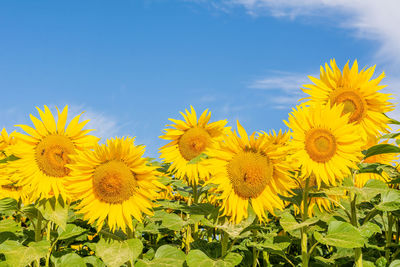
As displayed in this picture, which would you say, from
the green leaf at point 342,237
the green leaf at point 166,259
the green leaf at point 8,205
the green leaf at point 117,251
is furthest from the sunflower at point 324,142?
the green leaf at point 8,205

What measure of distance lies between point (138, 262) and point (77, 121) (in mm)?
1439

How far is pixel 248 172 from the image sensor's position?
365cm

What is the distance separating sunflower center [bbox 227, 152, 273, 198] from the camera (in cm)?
364

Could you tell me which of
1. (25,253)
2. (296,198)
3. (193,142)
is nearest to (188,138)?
(193,142)

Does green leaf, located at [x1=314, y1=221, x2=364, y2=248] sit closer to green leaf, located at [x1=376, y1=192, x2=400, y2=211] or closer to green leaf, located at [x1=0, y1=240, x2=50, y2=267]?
green leaf, located at [x1=376, y1=192, x2=400, y2=211]

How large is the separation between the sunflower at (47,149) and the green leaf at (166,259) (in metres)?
1.08

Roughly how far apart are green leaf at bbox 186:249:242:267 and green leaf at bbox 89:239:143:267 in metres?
0.42

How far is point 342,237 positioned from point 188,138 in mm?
2995

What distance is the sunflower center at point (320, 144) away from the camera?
12.8 feet

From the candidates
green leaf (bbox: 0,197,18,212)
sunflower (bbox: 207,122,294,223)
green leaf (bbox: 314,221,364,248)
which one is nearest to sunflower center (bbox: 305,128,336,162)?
sunflower (bbox: 207,122,294,223)

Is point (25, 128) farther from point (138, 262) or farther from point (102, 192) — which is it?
point (138, 262)

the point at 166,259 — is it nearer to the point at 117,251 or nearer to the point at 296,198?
the point at 117,251

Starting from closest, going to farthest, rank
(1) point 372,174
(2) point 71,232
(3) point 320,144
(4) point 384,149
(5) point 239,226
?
(5) point 239,226 → (4) point 384,149 → (3) point 320,144 → (2) point 71,232 → (1) point 372,174

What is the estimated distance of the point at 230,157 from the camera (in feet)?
12.1
